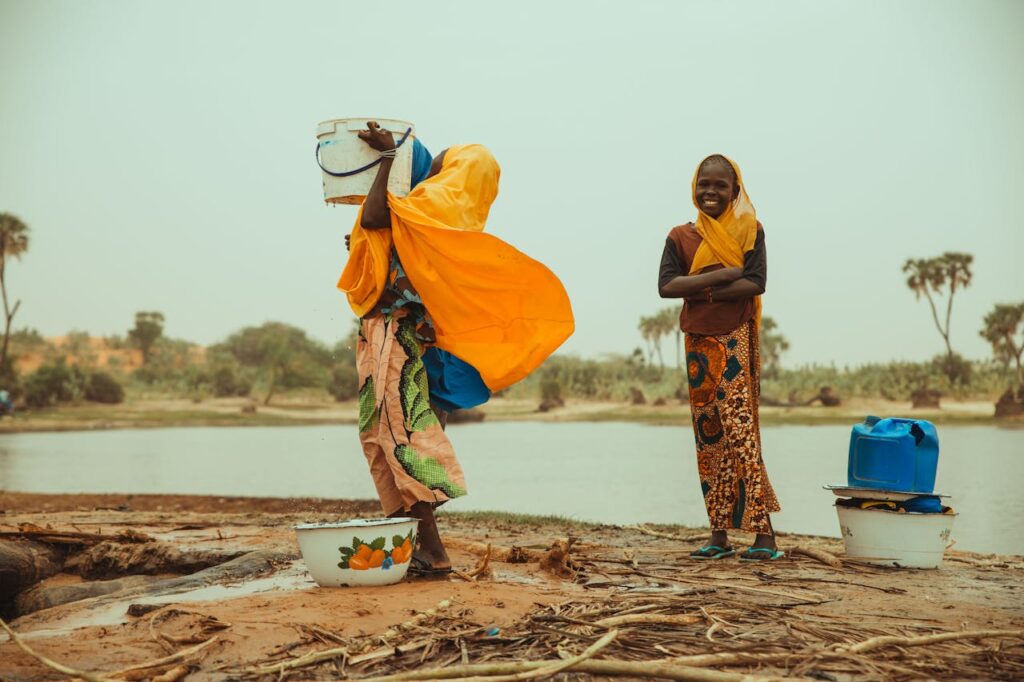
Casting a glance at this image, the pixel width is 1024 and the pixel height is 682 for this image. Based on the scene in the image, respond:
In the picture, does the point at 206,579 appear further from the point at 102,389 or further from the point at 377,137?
the point at 102,389

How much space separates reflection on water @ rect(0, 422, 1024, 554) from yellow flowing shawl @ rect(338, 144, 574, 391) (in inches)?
186

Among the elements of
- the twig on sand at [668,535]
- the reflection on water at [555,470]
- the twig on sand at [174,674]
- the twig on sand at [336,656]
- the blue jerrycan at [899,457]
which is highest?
the blue jerrycan at [899,457]

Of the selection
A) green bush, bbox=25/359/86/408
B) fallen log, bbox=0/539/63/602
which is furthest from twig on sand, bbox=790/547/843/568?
green bush, bbox=25/359/86/408

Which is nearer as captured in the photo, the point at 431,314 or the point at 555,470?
the point at 431,314

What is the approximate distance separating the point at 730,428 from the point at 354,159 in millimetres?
2199

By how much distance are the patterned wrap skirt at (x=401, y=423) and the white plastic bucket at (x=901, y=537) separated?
2.00 m

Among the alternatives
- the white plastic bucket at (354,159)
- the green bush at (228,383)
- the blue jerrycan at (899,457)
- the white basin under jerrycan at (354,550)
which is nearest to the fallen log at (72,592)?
the white basin under jerrycan at (354,550)

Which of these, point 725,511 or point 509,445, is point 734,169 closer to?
point 725,511

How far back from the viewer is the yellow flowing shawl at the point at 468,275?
4223mm

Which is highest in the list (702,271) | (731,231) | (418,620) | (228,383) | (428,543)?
(731,231)

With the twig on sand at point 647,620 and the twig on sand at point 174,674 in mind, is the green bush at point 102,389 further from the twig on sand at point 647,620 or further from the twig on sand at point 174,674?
the twig on sand at point 647,620

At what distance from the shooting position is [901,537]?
4809 mm

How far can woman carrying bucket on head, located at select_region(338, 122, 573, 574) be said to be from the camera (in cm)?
420

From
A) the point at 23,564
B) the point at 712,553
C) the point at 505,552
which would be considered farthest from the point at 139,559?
the point at 712,553
